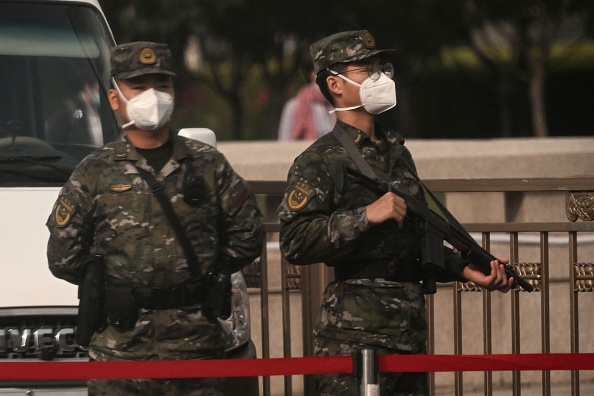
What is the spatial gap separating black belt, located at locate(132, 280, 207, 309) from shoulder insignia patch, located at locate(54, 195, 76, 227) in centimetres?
32

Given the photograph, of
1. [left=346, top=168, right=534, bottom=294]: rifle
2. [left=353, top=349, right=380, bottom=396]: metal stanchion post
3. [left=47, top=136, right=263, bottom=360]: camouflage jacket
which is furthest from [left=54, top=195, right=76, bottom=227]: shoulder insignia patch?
[left=353, top=349, right=380, bottom=396]: metal stanchion post

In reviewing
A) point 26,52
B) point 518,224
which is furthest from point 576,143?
point 26,52

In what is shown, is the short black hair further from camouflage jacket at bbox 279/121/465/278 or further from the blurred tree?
the blurred tree

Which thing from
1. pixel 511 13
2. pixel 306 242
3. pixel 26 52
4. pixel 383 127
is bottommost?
pixel 306 242

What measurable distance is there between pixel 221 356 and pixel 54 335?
72 centimetres

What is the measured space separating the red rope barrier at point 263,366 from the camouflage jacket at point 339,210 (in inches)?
13.7

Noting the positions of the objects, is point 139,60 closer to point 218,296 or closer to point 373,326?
point 218,296

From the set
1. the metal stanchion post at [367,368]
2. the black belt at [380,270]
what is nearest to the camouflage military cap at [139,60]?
the black belt at [380,270]

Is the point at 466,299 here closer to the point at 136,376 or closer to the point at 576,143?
the point at 576,143

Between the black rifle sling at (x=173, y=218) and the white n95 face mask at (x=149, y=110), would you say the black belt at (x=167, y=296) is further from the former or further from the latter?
the white n95 face mask at (x=149, y=110)

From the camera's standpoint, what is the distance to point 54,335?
17.1 feet

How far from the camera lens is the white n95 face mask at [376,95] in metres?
4.98

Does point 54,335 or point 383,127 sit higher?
point 383,127

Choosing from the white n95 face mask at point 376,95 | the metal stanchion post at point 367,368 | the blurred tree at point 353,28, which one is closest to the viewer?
the metal stanchion post at point 367,368
